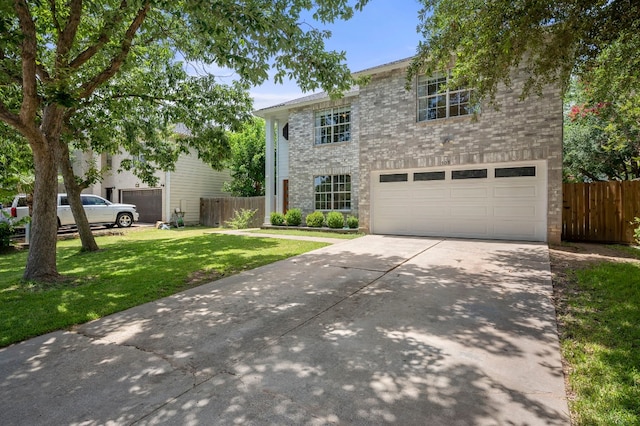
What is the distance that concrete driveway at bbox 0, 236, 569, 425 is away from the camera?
2375mm

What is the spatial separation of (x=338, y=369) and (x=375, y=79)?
1161 centimetres

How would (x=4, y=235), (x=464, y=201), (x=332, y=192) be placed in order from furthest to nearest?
(x=332, y=192), (x=4, y=235), (x=464, y=201)

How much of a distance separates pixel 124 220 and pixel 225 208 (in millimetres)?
5244

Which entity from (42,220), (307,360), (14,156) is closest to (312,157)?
(14,156)

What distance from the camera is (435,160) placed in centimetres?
1127

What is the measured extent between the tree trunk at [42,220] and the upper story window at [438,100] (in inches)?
413

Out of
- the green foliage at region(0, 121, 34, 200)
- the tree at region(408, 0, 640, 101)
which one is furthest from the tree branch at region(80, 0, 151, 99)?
the tree at region(408, 0, 640, 101)

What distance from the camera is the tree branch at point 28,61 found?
208 inches

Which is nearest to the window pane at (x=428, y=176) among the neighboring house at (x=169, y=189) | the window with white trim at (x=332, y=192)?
the window with white trim at (x=332, y=192)

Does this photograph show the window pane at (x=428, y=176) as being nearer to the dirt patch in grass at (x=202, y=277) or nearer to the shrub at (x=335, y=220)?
the shrub at (x=335, y=220)

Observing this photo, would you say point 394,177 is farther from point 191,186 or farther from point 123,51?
point 191,186

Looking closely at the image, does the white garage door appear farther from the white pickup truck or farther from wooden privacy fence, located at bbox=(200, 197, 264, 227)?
the white pickup truck

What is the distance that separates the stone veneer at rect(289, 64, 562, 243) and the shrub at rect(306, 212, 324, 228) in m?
1.14

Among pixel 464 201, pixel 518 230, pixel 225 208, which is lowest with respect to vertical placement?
pixel 518 230
